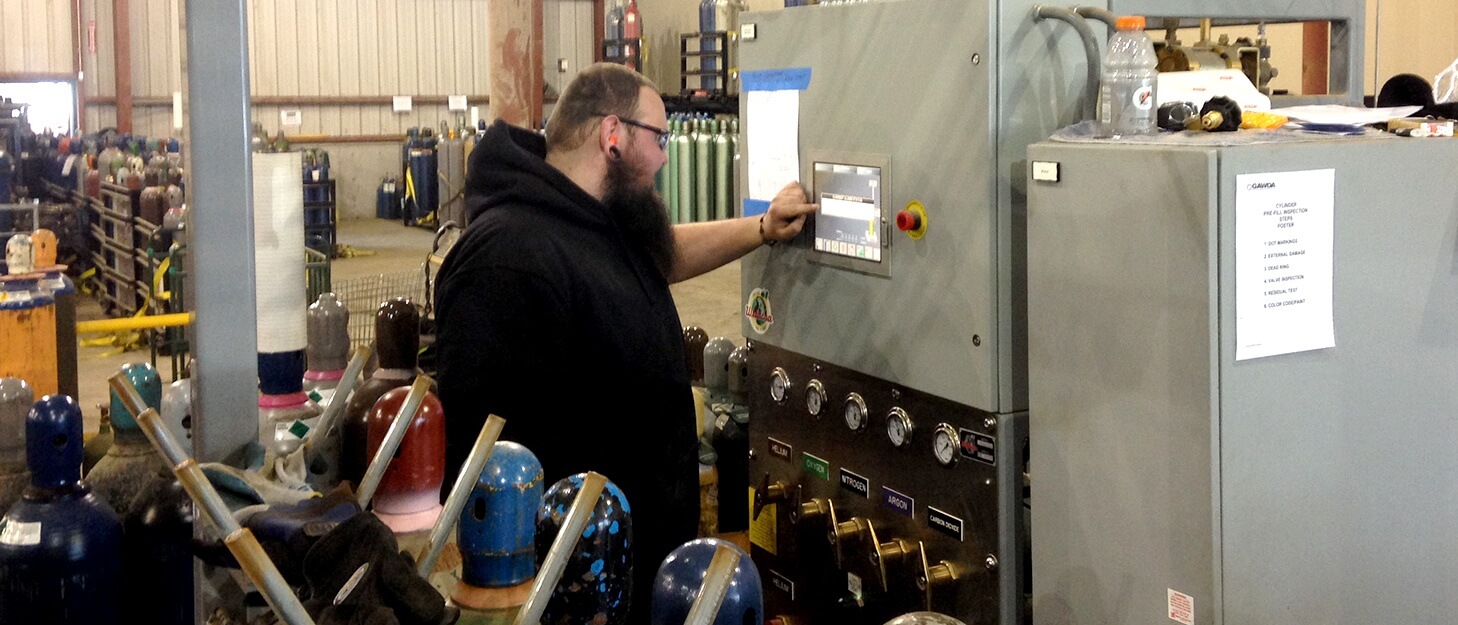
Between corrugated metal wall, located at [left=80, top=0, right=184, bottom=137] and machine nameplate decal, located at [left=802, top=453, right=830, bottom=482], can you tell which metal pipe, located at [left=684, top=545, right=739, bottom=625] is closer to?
machine nameplate decal, located at [left=802, top=453, right=830, bottom=482]

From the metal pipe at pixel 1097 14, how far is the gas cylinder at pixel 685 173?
7967mm

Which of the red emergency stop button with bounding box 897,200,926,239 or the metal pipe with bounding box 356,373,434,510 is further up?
the red emergency stop button with bounding box 897,200,926,239

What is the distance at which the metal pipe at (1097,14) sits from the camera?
204 cm

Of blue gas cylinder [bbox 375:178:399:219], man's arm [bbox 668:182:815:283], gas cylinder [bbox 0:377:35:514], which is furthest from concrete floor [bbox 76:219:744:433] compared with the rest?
man's arm [bbox 668:182:815:283]

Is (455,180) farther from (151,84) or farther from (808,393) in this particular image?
(808,393)

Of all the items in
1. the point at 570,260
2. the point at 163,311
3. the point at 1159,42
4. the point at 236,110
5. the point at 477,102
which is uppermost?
the point at 477,102

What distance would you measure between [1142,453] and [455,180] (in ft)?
39.4

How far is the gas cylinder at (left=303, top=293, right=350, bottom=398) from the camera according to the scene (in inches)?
105

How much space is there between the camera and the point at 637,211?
8.78ft

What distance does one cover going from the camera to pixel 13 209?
26.4 ft

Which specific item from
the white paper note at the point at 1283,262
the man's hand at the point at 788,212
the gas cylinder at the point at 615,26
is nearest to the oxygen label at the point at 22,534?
the man's hand at the point at 788,212

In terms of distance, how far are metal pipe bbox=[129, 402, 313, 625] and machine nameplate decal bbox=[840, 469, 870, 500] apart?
4.96 ft

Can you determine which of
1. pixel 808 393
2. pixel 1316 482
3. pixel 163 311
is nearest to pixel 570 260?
pixel 808 393

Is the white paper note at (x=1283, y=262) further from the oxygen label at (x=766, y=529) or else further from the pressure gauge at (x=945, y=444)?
the oxygen label at (x=766, y=529)
